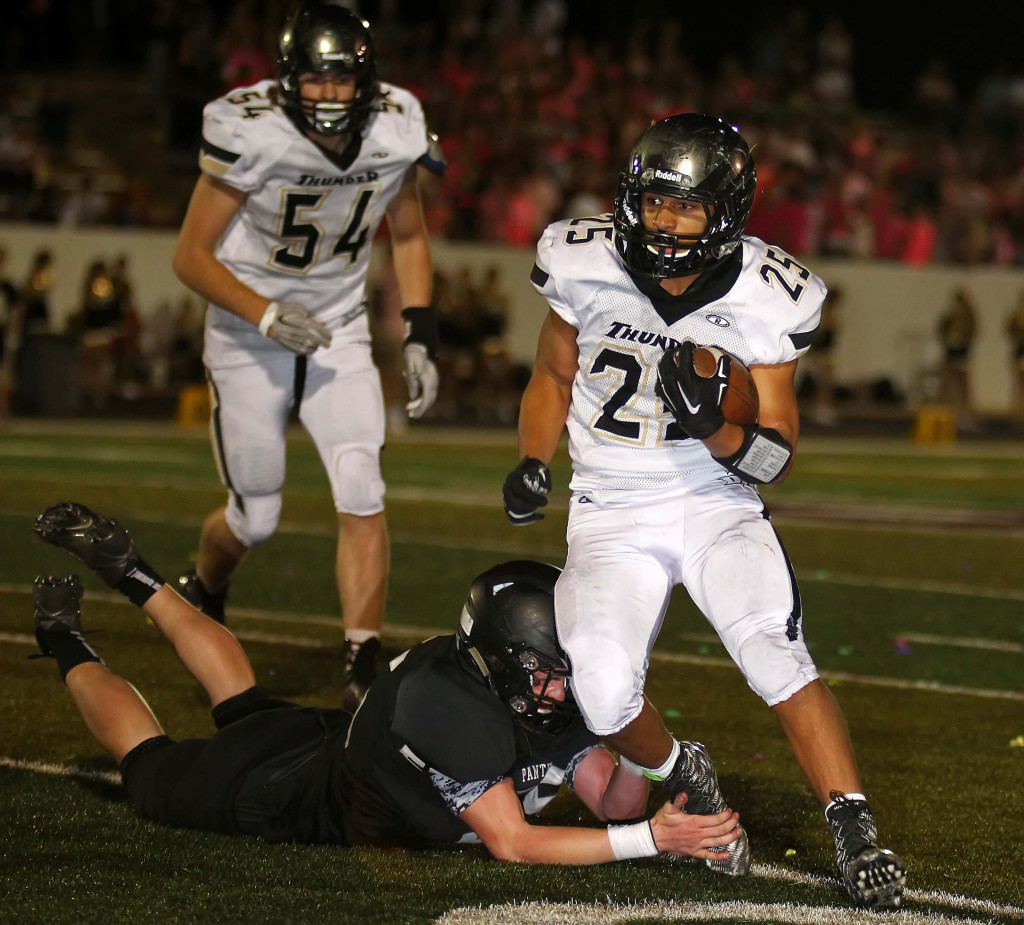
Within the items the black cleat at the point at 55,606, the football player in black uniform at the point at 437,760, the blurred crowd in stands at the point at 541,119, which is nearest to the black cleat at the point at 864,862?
the football player in black uniform at the point at 437,760

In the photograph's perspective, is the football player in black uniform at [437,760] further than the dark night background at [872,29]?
No

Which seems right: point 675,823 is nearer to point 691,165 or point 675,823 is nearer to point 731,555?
point 731,555

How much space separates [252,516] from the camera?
4.95 meters

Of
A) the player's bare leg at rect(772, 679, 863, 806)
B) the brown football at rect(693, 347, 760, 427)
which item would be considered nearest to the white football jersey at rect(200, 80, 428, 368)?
the brown football at rect(693, 347, 760, 427)

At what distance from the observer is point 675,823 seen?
3.05 m

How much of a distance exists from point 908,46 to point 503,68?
22.0 feet

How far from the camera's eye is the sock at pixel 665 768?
3.33 meters

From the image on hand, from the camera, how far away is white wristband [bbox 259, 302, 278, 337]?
4.56 meters

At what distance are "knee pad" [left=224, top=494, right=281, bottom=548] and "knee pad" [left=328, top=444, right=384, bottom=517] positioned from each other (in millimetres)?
252

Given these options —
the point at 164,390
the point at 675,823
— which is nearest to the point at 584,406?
the point at 675,823

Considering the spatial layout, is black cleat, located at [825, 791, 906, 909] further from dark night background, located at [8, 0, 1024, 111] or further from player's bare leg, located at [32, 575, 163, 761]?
dark night background, located at [8, 0, 1024, 111]

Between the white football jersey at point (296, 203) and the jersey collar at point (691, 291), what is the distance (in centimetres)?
156

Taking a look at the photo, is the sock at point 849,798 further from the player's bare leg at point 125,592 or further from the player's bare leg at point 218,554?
the player's bare leg at point 218,554

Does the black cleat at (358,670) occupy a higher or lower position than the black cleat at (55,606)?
lower
